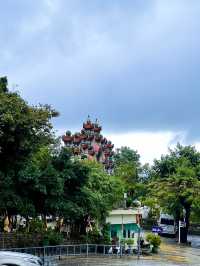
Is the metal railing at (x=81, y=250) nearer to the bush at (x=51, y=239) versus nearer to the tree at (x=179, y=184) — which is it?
the bush at (x=51, y=239)

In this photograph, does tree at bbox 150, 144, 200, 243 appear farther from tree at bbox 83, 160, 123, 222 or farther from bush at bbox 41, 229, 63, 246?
bush at bbox 41, 229, 63, 246

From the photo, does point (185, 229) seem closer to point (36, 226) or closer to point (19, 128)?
point (36, 226)

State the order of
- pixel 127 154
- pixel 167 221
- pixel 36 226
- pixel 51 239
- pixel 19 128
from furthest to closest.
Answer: pixel 127 154 → pixel 167 221 → pixel 36 226 → pixel 51 239 → pixel 19 128

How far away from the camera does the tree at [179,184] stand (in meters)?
59.5

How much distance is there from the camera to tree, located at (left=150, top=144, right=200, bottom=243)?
2344 inches

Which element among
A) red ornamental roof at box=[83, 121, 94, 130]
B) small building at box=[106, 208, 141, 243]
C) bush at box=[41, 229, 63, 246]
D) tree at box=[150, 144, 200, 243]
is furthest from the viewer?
red ornamental roof at box=[83, 121, 94, 130]

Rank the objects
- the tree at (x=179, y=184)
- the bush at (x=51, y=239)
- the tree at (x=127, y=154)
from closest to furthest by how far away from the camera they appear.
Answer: the bush at (x=51, y=239)
the tree at (x=179, y=184)
the tree at (x=127, y=154)

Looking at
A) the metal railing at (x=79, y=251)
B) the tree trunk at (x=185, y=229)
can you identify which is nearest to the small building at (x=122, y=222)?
the tree trunk at (x=185, y=229)

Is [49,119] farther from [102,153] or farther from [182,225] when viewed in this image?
[102,153]

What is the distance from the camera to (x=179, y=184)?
60.6 m

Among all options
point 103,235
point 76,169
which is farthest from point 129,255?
point 76,169

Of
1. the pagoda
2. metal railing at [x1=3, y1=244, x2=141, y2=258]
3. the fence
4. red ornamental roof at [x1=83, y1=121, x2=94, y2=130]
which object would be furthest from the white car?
red ornamental roof at [x1=83, y1=121, x2=94, y2=130]

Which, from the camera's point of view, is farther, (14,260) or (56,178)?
(56,178)

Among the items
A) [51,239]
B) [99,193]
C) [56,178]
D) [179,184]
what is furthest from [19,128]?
[179,184]
